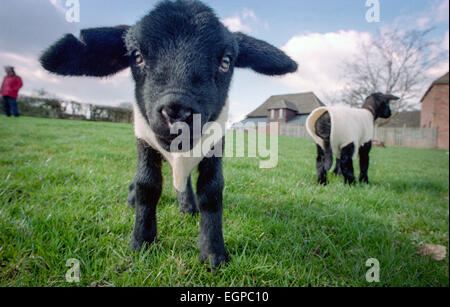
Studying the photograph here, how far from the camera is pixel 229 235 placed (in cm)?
193

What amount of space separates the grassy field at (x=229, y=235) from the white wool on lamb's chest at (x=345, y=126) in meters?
0.98

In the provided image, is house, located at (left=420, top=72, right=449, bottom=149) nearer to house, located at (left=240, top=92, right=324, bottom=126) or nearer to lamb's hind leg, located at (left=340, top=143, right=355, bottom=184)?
house, located at (left=240, top=92, right=324, bottom=126)

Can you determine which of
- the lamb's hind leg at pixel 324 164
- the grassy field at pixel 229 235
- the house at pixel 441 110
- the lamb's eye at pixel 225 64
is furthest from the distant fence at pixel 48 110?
the house at pixel 441 110

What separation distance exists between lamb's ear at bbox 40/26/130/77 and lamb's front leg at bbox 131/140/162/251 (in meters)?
0.70

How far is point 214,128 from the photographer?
5.31 feet

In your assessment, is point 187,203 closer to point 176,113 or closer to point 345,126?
point 176,113

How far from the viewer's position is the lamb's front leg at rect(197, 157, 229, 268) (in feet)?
5.16

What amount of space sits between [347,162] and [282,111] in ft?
11.3

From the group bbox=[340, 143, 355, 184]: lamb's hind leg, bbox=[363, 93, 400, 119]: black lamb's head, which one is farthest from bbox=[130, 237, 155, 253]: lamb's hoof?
bbox=[363, 93, 400, 119]: black lamb's head

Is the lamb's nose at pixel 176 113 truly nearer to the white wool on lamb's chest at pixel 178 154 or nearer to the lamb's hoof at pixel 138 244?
the white wool on lamb's chest at pixel 178 154

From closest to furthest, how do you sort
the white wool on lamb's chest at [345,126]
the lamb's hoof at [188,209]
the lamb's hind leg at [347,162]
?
the lamb's hoof at [188,209]
the white wool on lamb's chest at [345,126]
the lamb's hind leg at [347,162]

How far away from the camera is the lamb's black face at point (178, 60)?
46.8 inches
